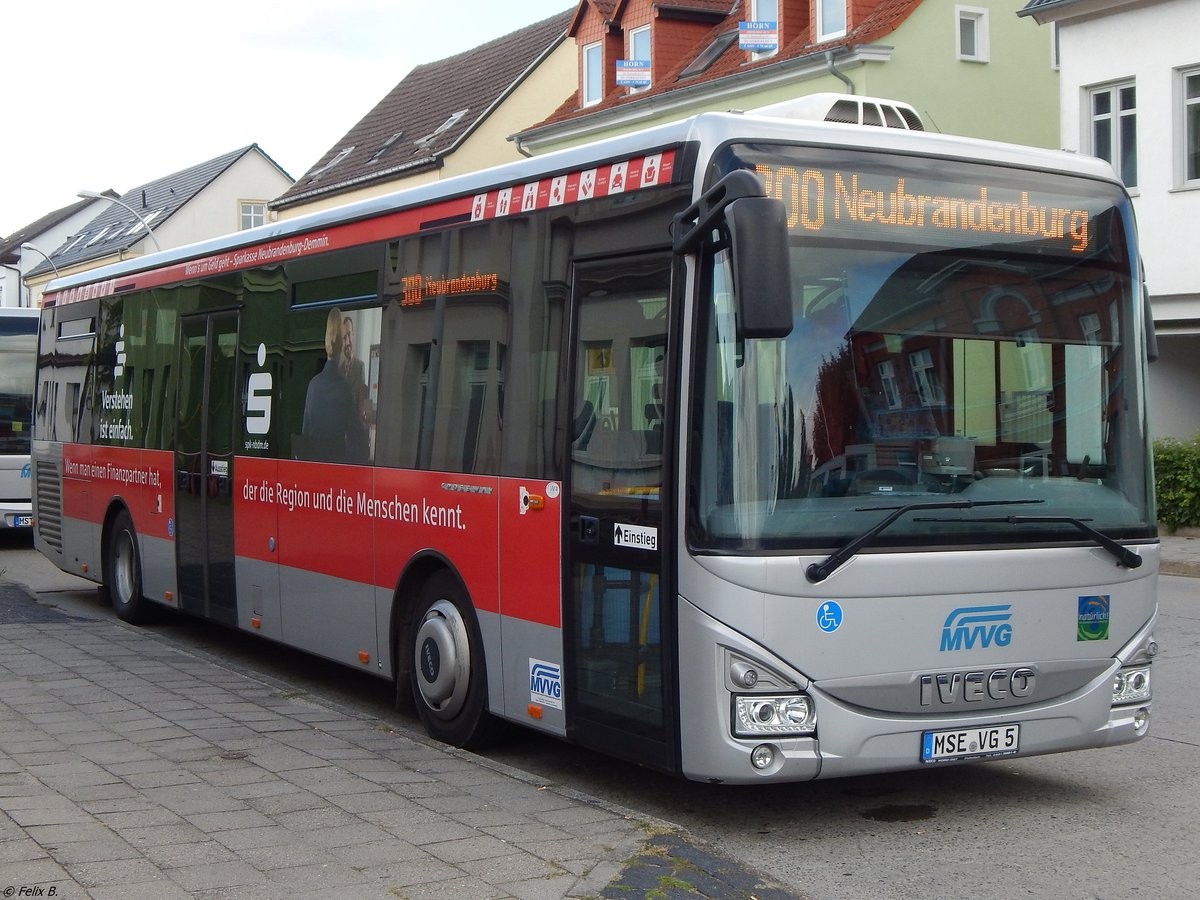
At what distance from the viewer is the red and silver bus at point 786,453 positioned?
20.1 ft

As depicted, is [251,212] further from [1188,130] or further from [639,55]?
[1188,130]

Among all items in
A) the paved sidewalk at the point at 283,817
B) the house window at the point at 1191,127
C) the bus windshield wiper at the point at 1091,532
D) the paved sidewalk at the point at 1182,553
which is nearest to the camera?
the paved sidewalk at the point at 283,817

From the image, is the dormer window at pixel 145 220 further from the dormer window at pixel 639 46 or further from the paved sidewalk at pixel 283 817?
the paved sidewalk at pixel 283 817

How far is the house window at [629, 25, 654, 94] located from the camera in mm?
34688

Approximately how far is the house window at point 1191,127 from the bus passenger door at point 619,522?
18362mm

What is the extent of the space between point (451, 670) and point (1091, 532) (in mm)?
3339

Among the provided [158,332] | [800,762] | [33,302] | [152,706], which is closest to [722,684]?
[800,762]

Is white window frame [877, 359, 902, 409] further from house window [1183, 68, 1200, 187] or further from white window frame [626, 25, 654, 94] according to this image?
white window frame [626, 25, 654, 94]

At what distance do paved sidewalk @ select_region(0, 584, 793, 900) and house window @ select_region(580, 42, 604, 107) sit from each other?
29.0 meters

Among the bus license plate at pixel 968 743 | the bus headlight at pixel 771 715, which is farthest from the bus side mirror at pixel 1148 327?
the bus headlight at pixel 771 715

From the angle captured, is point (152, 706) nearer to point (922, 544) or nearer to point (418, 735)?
point (418, 735)

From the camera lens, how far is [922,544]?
6309mm

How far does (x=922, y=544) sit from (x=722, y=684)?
101 cm

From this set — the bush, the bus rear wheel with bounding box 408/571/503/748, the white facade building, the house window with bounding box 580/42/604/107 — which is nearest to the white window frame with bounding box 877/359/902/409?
the bus rear wheel with bounding box 408/571/503/748
